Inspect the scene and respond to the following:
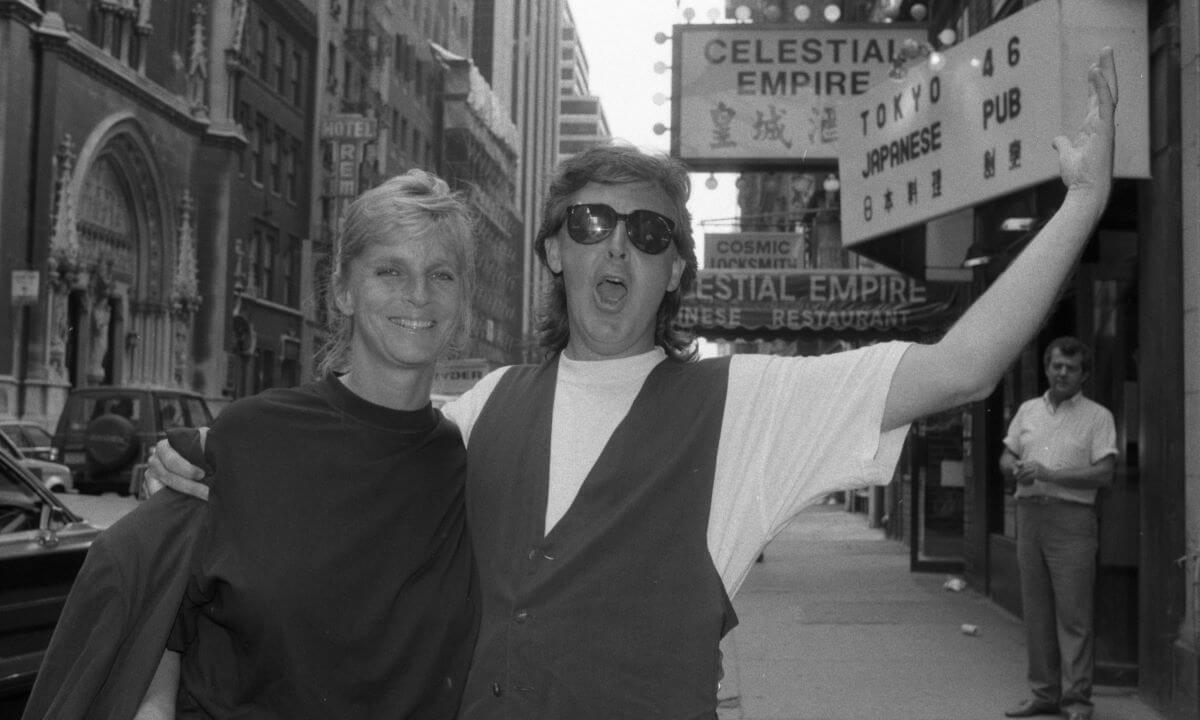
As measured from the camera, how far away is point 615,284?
118 inches

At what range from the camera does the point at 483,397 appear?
311 cm

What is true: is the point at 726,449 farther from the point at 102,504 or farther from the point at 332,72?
the point at 332,72

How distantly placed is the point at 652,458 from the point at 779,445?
0.84ft

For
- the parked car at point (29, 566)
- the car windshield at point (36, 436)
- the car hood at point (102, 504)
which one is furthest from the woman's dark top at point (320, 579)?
the car windshield at point (36, 436)

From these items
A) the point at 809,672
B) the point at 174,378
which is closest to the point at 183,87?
the point at 174,378

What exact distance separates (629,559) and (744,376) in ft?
1.51

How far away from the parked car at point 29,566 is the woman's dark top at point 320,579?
1.93 metres

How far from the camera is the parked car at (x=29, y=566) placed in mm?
4223

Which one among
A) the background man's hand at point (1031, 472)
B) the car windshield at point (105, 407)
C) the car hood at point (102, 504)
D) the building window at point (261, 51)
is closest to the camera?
the background man's hand at point (1031, 472)

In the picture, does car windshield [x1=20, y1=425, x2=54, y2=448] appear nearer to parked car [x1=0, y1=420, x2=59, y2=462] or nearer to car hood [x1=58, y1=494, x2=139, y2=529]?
parked car [x1=0, y1=420, x2=59, y2=462]

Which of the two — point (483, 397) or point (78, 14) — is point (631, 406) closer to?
point (483, 397)

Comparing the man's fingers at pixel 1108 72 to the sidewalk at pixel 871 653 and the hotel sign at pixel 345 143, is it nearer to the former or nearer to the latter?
the sidewalk at pixel 871 653

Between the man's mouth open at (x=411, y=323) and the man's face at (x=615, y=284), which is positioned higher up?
the man's face at (x=615, y=284)

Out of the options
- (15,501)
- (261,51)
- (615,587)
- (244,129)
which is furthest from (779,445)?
(261,51)
